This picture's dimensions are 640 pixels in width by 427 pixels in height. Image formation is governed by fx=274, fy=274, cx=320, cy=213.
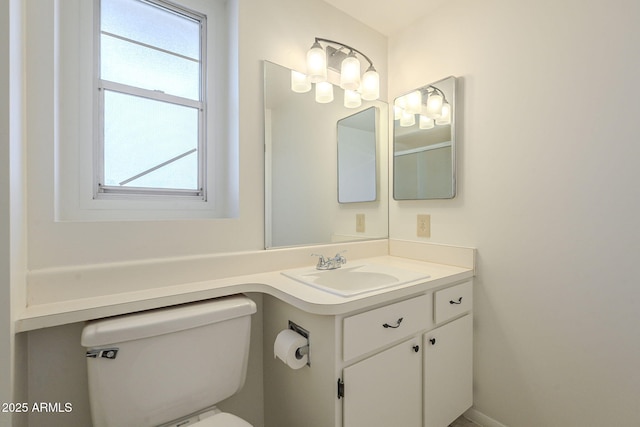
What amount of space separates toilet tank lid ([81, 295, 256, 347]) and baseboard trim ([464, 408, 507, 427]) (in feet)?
4.23

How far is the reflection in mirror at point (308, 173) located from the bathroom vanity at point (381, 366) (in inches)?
16.9

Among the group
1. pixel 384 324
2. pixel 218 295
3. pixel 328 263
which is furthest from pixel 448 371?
pixel 218 295

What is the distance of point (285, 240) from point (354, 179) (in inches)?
25.2

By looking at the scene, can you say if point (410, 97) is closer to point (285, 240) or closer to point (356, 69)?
point (356, 69)

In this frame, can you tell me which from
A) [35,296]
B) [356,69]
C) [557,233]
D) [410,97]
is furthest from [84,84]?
[557,233]

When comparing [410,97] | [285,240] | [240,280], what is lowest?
[240,280]

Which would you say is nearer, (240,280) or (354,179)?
(240,280)

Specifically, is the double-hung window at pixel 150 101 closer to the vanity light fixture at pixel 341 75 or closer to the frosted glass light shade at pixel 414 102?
the vanity light fixture at pixel 341 75

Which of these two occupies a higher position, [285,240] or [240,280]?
[285,240]

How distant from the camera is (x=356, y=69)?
1.53 metres

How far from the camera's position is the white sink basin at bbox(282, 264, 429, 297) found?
1.28 meters

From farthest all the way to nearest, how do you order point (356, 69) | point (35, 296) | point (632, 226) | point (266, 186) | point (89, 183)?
point (356, 69) → point (266, 186) → point (89, 183) → point (632, 226) → point (35, 296)

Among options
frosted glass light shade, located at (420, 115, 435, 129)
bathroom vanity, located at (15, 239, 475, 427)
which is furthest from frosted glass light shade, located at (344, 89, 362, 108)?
bathroom vanity, located at (15, 239, 475, 427)

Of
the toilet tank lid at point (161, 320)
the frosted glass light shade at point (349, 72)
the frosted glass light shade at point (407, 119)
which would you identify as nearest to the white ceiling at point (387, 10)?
the frosted glass light shade at point (349, 72)
